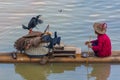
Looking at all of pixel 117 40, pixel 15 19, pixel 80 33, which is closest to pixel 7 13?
pixel 15 19

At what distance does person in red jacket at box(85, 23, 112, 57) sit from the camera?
8578 millimetres

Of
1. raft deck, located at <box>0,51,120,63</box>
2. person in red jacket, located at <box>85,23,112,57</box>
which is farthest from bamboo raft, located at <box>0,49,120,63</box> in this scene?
person in red jacket, located at <box>85,23,112,57</box>

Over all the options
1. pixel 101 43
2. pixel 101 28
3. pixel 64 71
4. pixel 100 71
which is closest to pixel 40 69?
pixel 64 71

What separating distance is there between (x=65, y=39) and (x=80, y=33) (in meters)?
0.57

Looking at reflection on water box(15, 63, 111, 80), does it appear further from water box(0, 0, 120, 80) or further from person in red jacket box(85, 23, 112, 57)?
person in red jacket box(85, 23, 112, 57)

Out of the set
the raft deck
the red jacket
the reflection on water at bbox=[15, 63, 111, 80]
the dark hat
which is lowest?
the reflection on water at bbox=[15, 63, 111, 80]

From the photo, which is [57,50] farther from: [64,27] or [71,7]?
[71,7]

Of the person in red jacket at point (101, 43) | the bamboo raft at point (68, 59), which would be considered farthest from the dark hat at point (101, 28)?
the bamboo raft at point (68, 59)

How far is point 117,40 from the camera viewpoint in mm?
10141

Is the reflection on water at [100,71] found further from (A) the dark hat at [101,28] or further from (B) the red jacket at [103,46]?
(A) the dark hat at [101,28]

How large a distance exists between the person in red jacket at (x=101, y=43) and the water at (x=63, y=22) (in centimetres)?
28

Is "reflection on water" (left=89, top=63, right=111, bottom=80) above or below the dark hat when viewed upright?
below

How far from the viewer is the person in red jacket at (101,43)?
28.1 ft

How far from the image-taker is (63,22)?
11.4 meters
